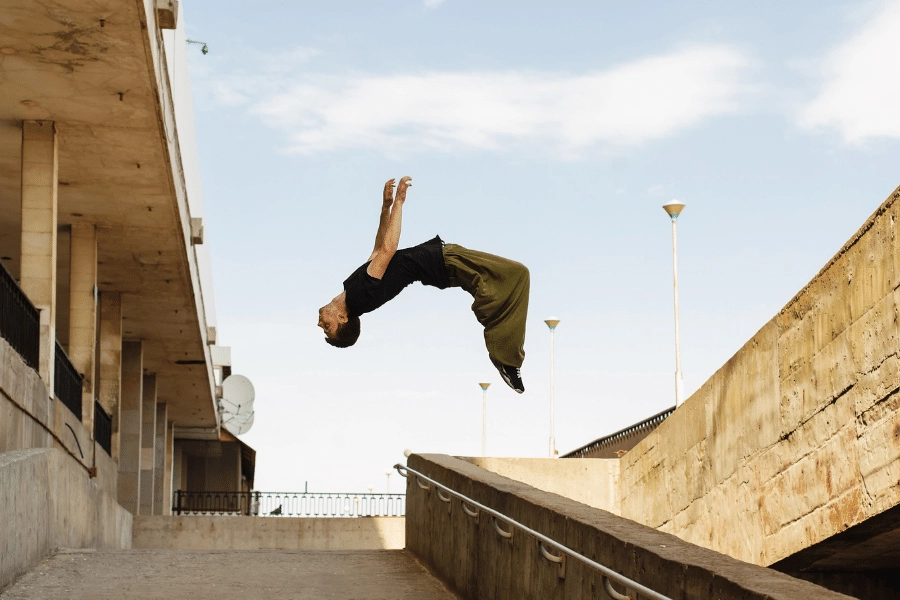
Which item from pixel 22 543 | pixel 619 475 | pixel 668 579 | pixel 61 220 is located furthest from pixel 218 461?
pixel 668 579

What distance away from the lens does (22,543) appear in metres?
9.55

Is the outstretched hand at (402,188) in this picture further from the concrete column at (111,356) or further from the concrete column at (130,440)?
the concrete column at (130,440)

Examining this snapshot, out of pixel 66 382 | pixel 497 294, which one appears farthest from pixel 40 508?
pixel 66 382

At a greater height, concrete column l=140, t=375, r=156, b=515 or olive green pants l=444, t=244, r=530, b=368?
olive green pants l=444, t=244, r=530, b=368

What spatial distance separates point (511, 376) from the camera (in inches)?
310

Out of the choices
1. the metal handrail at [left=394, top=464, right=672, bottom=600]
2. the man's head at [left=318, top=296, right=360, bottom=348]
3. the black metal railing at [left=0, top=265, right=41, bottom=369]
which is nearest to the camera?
the metal handrail at [left=394, top=464, right=672, bottom=600]

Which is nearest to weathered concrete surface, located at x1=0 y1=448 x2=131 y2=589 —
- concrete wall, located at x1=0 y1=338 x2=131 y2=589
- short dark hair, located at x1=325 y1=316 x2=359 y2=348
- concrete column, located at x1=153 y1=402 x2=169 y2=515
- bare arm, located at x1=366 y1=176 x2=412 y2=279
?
concrete wall, located at x1=0 y1=338 x2=131 y2=589

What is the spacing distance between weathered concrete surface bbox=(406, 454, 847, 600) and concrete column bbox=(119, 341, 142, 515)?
17.1 meters

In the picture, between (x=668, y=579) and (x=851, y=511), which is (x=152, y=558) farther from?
(x=668, y=579)

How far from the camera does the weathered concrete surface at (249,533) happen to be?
79.8 feet

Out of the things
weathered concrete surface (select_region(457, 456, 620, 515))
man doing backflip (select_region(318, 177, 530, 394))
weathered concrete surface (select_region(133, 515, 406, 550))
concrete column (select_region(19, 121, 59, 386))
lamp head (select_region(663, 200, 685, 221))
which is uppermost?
lamp head (select_region(663, 200, 685, 221))

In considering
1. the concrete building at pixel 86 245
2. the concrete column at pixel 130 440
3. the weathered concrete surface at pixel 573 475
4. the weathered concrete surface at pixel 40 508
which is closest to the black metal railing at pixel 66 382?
the concrete building at pixel 86 245

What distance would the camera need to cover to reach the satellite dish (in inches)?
1683

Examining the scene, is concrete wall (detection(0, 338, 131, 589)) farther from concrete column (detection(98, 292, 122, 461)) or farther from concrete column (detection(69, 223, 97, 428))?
concrete column (detection(98, 292, 122, 461))
